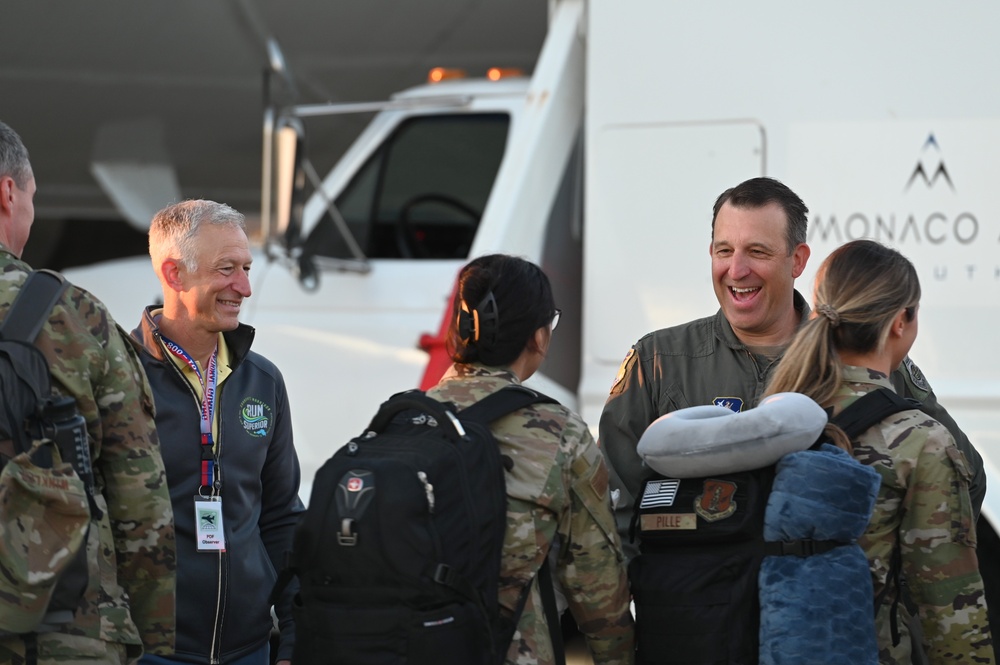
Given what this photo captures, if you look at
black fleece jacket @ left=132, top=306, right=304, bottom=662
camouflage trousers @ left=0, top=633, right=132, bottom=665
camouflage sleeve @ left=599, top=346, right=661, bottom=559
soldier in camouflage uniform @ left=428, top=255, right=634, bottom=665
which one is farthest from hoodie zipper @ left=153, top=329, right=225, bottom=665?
camouflage sleeve @ left=599, top=346, right=661, bottom=559

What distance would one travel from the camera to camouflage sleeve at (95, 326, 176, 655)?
209 centimetres

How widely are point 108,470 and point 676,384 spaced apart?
1156mm

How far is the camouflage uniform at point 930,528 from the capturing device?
80.7 inches

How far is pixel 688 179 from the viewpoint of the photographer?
371 cm

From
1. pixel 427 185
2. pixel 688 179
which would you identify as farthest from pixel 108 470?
pixel 427 185

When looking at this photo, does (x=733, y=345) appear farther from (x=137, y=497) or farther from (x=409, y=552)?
(x=137, y=497)

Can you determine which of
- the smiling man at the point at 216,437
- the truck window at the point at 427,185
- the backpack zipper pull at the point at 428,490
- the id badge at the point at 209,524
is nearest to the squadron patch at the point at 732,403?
the backpack zipper pull at the point at 428,490

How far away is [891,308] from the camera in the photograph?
2146 millimetres

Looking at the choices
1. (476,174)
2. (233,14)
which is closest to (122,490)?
(476,174)

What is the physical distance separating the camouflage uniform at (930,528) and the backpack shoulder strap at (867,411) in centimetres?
2

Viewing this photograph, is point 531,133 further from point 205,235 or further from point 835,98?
point 205,235

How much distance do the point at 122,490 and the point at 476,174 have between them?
293 centimetres

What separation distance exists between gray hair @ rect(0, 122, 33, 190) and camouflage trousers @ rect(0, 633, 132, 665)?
0.74 meters

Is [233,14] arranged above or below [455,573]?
above
